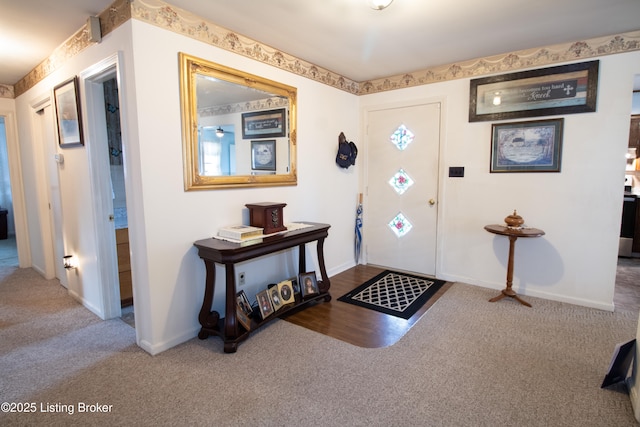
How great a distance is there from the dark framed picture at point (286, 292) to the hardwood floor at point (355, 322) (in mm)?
146

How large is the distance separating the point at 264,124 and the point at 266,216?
3.04ft

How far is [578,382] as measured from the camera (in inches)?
77.2

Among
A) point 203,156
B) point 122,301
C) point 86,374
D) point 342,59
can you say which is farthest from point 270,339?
point 342,59

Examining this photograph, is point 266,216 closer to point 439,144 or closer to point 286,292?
point 286,292

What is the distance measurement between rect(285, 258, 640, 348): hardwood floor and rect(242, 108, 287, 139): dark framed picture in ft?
5.61

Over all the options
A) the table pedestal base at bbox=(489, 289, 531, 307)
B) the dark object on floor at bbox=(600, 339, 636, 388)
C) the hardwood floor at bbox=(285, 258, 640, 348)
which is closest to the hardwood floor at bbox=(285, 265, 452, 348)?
the hardwood floor at bbox=(285, 258, 640, 348)

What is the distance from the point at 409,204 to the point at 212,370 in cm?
286

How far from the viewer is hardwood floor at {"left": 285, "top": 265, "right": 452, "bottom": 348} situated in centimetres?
251

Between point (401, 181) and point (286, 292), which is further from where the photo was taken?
point (401, 181)

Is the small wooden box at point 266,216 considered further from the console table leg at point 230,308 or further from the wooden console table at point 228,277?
the console table leg at point 230,308

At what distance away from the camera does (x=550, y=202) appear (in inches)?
124

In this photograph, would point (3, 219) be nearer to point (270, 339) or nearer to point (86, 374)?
point (86, 374)

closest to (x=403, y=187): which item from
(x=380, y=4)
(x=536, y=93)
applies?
(x=536, y=93)

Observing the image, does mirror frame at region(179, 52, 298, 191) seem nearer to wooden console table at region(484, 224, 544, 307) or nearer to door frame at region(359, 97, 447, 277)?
door frame at region(359, 97, 447, 277)
